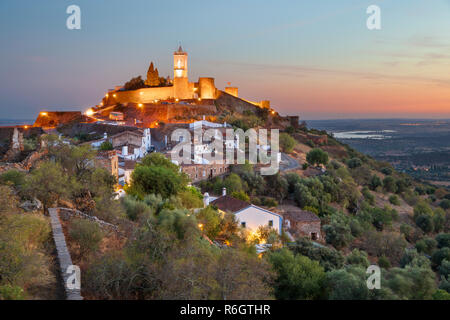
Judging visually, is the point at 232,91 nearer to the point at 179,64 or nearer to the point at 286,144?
the point at 179,64

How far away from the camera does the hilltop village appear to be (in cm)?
639

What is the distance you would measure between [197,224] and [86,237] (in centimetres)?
466

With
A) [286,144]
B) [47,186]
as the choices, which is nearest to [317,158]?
[286,144]

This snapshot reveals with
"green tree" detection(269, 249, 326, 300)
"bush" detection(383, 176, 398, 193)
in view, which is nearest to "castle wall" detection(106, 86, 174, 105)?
"bush" detection(383, 176, 398, 193)

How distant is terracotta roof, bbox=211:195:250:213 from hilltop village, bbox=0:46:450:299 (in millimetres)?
100

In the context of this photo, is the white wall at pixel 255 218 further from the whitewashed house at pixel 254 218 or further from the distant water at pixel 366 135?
the distant water at pixel 366 135

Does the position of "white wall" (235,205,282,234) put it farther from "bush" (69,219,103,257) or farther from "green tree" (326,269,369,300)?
"bush" (69,219,103,257)

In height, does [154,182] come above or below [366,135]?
above

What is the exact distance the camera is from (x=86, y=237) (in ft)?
26.6

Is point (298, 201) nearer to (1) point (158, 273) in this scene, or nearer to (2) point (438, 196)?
(1) point (158, 273)

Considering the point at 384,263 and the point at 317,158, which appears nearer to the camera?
the point at 384,263

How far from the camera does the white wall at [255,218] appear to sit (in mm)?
18203
